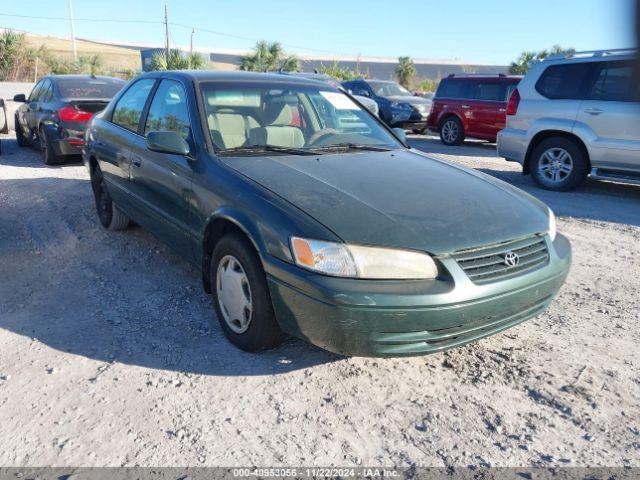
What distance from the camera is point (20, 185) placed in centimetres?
→ 717

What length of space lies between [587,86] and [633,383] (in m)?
5.55

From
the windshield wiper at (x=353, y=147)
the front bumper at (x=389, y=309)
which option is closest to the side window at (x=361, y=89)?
the windshield wiper at (x=353, y=147)

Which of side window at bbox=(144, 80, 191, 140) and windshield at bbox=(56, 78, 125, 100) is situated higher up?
side window at bbox=(144, 80, 191, 140)

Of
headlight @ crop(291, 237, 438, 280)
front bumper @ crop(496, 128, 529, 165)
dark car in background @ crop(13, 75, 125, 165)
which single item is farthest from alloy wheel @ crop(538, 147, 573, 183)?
dark car in background @ crop(13, 75, 125, 165)

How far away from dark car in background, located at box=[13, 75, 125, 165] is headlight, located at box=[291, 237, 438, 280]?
22.8 ft

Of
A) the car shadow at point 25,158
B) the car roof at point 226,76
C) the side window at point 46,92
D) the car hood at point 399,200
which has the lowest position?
the car shadow at point 25,158

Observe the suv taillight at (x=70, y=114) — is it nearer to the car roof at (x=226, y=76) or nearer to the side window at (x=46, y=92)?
the side window at (x=46, y=92)

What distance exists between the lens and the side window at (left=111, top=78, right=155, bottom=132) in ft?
14.4

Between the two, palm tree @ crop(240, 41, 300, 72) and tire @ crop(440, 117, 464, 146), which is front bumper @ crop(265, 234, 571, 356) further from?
palm tree @ crop(240, 41, 300, 72)

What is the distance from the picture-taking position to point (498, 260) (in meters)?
2.67

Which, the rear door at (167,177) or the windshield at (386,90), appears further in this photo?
the windshield at (386,90)

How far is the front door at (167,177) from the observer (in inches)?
137

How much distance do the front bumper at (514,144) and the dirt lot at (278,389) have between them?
406 cm

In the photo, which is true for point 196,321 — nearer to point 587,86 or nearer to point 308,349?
point 308,349
